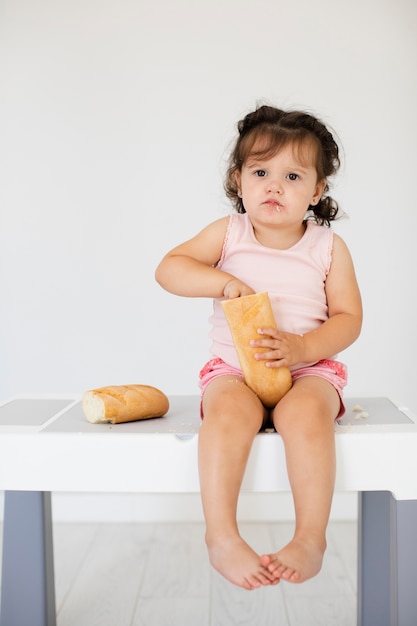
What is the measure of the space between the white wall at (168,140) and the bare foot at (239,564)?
1375mm

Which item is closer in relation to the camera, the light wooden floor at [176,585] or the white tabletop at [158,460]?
the white tabletop at [158,460]

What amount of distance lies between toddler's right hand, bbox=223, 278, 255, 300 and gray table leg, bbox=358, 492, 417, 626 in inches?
17.2

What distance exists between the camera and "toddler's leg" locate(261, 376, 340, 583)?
1.14 meters

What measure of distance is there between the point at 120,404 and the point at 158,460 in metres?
0.16

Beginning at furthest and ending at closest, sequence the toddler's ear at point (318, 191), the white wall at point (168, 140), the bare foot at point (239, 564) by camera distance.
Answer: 1. the white wall at point (168, 140)
2. the toddler's ear at point (318, 191)
3. the bare foot at point (239, 564)

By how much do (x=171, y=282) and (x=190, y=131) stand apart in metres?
1.11

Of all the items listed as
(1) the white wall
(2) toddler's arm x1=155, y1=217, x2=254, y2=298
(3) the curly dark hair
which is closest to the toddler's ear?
(3) the curly dark hair

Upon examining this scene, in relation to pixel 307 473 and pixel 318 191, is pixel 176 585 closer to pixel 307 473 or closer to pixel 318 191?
pixel 307 473

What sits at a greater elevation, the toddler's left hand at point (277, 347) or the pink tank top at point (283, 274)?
the pink tank top at point (283, 274)

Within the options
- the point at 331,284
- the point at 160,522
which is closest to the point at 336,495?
the point at 160,522

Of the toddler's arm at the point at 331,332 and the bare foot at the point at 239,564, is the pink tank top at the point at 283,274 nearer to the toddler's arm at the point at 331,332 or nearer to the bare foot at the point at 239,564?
the toddler's arm at the point at 331,332

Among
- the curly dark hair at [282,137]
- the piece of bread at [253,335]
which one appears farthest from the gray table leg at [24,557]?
the curly dark hair at [282,137]

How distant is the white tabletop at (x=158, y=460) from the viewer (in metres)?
1.32

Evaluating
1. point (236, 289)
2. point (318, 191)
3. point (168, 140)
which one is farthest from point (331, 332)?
point (168, 140)
